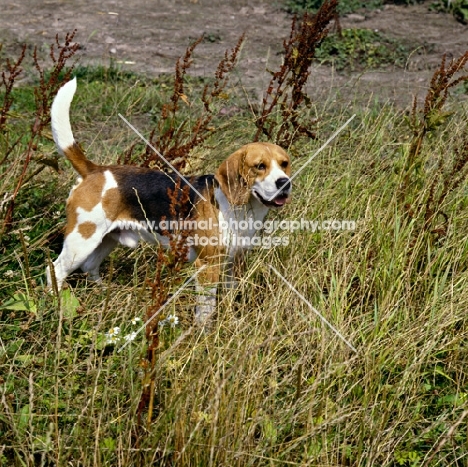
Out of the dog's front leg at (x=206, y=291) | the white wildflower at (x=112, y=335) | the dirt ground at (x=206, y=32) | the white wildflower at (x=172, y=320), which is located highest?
the dirt ground at (x=206, y=32)

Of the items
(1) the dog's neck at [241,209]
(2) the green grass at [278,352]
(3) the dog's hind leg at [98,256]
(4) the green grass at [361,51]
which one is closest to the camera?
(2) the green grass at [278,352]

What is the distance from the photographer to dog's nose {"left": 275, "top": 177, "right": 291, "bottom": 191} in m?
4.52

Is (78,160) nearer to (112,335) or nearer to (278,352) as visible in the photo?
(112,335)

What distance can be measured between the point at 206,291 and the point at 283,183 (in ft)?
2.61

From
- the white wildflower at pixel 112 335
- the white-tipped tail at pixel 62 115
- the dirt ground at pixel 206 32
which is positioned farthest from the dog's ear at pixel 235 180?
the dirt ground at pixel 206 32

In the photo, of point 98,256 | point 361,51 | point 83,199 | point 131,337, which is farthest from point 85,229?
point 361,51

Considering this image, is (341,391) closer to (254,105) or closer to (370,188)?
(370,188)

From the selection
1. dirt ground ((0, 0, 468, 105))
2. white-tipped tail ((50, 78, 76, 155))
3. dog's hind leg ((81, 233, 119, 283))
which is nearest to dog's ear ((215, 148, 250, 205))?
dog's hind leg ((81, 233, 119, 283))

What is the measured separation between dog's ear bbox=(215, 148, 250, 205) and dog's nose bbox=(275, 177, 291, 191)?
0.19m

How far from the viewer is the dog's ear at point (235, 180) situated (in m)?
4.60

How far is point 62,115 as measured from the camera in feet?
15.6

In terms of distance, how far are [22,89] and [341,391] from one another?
16.7ft

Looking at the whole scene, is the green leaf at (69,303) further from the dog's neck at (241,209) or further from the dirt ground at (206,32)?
the dirt ground at (206,32)

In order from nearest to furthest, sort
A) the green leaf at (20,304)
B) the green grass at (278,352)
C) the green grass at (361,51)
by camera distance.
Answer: the green grass at (278,352)
the green leaf at (20,304)
the green grass at (361,51)
